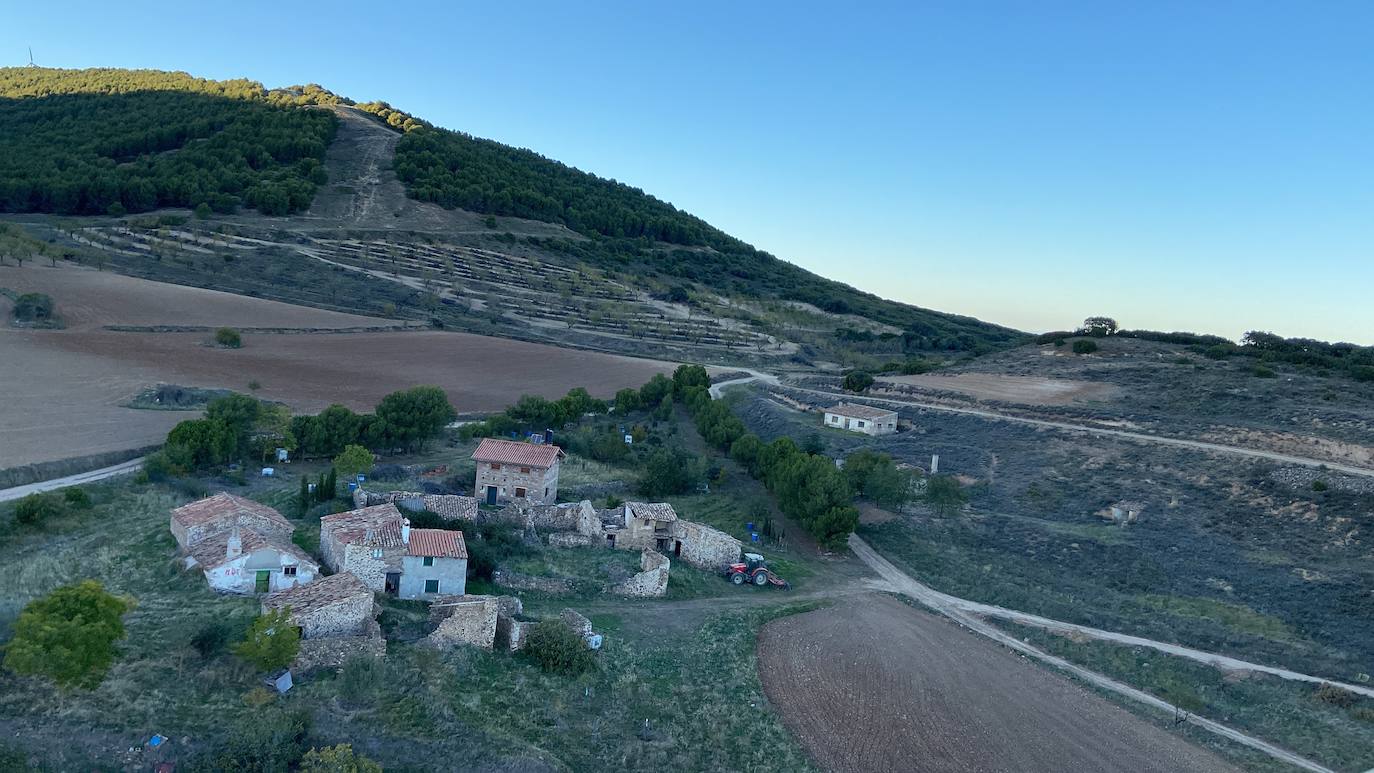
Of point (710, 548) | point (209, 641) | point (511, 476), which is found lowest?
point (209, 641)

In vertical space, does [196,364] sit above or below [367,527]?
below

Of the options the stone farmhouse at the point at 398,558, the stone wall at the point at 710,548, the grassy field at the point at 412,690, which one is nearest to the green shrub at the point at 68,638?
the grassy field at the point at 412,690

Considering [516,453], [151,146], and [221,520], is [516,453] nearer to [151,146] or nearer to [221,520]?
[221,520]

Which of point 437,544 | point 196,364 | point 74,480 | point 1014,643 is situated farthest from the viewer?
point 196,364

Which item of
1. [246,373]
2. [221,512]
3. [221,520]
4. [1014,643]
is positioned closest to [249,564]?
[221,520]

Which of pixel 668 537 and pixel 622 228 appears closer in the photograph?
pixel 668 537

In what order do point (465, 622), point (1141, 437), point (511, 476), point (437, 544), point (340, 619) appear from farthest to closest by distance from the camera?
point (1141, 437), point (511, 476), point (437, 544), point (465, 622), point (340, 619)

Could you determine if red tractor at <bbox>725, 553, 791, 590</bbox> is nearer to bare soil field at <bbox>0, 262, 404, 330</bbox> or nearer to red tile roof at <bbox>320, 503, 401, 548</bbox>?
red tile roof at <bbox>320, 503, 401, 548</bbox>
